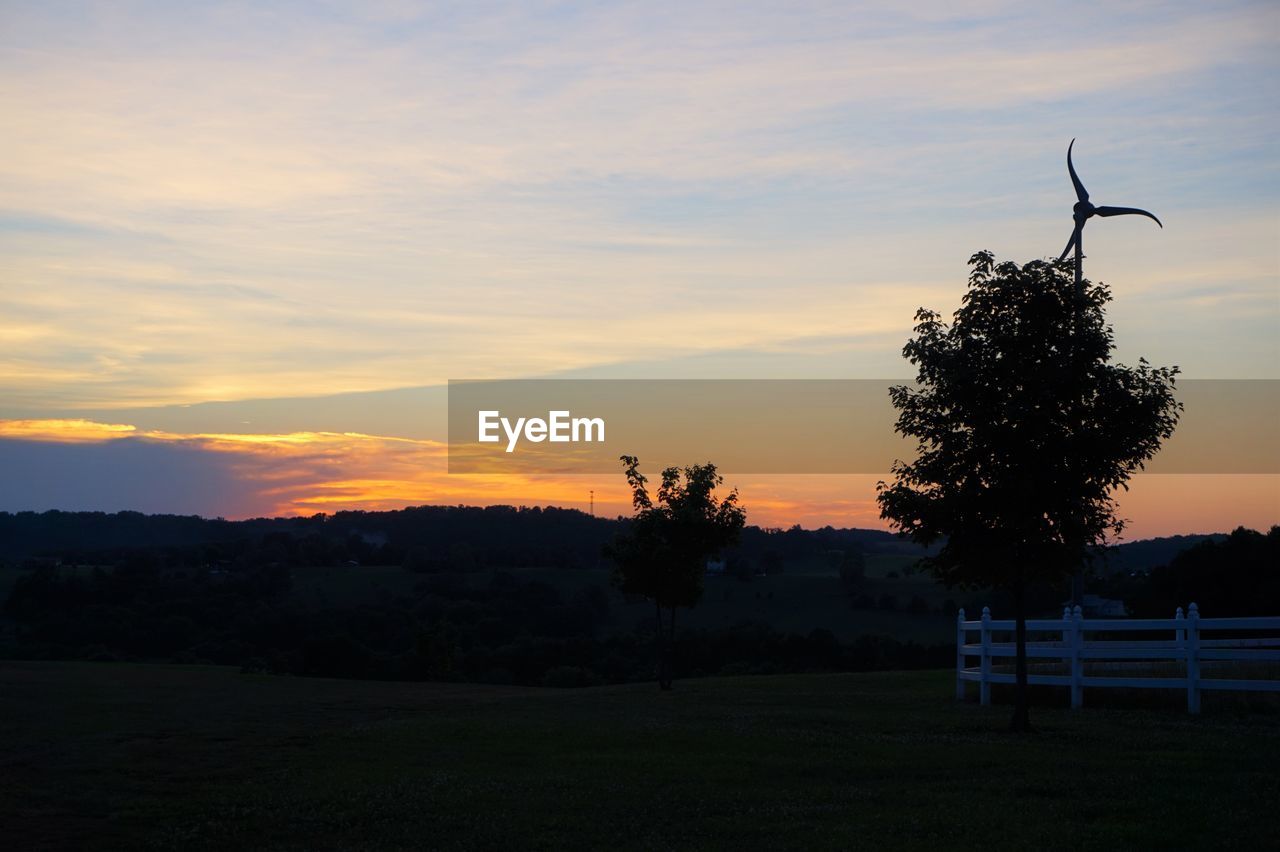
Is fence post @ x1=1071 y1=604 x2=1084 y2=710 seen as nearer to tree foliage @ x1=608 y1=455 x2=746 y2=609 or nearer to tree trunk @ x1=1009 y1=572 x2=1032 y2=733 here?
tree trunk @ x1=1009 y1=572 x2=1032 y2=733

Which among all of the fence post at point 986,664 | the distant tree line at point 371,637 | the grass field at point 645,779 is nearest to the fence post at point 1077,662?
the grass field at point 645,779

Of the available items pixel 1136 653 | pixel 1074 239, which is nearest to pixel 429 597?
pixel 1074 239

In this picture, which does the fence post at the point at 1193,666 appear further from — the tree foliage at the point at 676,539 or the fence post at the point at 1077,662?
the tree foliage at the point at 676,539

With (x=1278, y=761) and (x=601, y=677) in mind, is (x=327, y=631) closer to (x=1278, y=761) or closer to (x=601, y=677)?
(x=601, y=677)

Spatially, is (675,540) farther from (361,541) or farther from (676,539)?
(361,541)

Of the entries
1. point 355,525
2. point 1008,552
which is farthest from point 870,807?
point 355,525

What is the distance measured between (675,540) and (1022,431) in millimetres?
23195

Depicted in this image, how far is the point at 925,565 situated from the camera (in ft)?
Result: 78.1

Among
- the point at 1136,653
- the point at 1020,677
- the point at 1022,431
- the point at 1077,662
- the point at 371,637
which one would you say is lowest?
the point at 371,637

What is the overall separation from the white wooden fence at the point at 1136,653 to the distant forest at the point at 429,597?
2.39 m

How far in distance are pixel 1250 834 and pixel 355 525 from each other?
147345 mm

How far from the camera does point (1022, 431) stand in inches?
883

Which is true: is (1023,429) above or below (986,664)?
above

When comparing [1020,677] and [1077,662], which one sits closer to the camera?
[1020,677]
